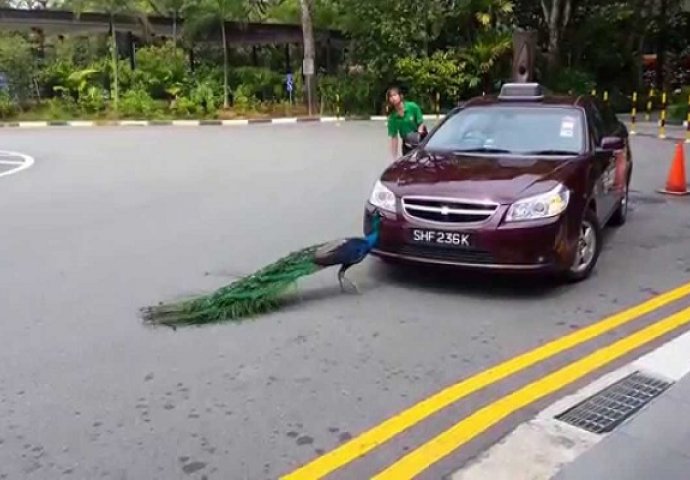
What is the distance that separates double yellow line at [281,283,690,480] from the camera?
3361 mm

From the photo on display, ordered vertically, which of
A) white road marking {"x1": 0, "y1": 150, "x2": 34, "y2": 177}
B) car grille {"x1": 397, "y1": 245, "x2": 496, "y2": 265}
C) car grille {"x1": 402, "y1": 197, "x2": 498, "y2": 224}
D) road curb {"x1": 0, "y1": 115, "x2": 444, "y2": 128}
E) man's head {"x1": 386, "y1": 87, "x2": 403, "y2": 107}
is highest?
man's head {"x1": 386, "y1": 87, "x2": 403, "y2": 107}

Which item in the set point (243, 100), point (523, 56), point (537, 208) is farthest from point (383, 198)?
point (243, 100)

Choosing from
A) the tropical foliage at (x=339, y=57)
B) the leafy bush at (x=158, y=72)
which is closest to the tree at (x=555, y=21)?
the tropical foliage at (x=339, y=57)

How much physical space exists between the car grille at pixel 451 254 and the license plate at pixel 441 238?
41 millimetres

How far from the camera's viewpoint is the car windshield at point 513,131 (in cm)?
663

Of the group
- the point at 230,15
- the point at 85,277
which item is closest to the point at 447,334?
the point at 85,277

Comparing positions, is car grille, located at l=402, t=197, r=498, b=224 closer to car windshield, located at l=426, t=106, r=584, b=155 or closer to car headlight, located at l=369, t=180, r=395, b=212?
car headlight, located at l=369, t=180, r=395, b=212

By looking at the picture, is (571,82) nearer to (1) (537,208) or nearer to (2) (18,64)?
(2) (18,64)

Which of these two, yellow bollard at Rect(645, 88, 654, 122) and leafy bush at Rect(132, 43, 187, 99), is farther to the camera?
leafy bush at Rect(132, 43, 187, 99)

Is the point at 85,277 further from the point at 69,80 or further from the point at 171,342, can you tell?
the point at 69,80

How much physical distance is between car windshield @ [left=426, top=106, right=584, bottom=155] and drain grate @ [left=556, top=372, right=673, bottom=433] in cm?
273

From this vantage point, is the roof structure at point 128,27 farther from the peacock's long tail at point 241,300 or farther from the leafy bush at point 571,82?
the peacock's long tail at point 241,300

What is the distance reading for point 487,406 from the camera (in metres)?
3.92

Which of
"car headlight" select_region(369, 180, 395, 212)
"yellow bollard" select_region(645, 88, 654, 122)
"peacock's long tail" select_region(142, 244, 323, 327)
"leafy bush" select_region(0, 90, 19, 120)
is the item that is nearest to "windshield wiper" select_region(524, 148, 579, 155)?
"car headlight" select_region(369, 180, 395, 212)
